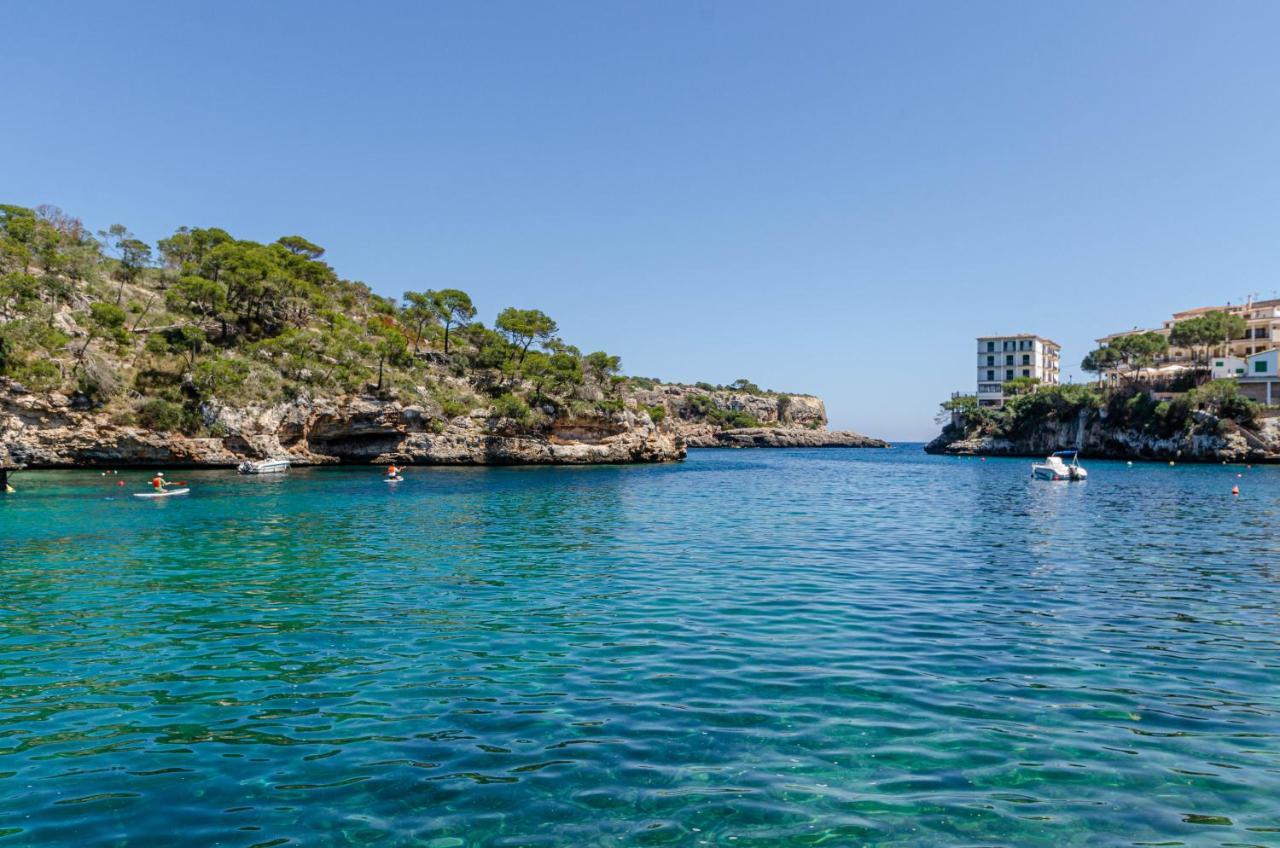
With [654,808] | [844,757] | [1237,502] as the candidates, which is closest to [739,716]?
[844,757]

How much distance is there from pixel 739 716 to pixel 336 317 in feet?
270

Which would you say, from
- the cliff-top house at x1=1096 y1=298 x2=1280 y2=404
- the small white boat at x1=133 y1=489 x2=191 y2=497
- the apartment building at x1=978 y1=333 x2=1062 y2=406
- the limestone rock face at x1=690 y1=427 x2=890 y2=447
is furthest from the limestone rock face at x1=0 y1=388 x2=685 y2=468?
the limestone rock face at x1=690 y1=427 x2=890 y2=447

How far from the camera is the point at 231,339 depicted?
7262cm

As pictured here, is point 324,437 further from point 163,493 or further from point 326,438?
point 163,493

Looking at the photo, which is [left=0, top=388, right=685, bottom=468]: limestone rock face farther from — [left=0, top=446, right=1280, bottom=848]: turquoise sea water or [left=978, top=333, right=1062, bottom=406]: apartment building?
[left=978, top=333, right=1062, bottom=406]: apartment building

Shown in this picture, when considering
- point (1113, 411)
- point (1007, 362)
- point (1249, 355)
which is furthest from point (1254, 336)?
point (1007, 362)

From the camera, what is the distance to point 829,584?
1583cm

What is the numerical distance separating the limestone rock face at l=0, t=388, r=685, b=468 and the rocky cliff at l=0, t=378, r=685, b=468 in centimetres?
8

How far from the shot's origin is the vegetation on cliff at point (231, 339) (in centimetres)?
5772

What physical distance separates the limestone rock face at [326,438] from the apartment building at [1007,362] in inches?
3202

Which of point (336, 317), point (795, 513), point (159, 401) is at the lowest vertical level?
point (795, 513)

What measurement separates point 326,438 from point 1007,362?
12257cm

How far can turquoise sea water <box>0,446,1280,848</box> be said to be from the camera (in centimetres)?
587

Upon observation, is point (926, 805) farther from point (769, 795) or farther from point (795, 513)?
point (795, 513)
